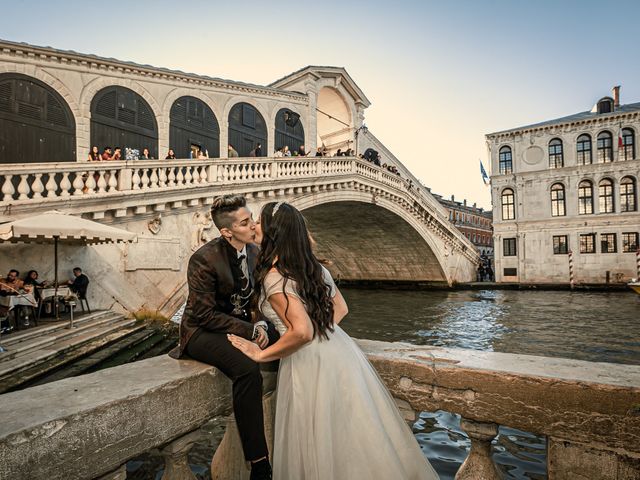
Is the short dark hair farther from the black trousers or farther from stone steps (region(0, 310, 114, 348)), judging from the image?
stone steps (region(0, 310, 114, 348))

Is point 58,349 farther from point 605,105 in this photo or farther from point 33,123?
point 605,105

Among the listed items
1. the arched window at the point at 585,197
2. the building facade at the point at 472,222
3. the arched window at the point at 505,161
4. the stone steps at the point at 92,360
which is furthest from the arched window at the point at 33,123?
the building facade at the point at 472,222

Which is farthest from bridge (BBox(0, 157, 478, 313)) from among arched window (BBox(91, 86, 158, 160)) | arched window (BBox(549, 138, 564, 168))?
arched window (BBox(549, 138, 564, 168))

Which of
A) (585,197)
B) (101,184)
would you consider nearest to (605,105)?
(585,197)

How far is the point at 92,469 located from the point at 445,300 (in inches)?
690

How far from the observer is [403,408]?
1.90 m

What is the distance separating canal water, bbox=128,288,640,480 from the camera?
148 inches

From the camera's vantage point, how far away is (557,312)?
42.3ft

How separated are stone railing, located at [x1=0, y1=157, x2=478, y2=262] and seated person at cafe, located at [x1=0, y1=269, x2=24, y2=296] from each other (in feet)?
3.39

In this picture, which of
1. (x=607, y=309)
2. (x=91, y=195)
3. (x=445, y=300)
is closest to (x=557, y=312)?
(x=607, y=309)

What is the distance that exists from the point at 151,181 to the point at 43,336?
3.85 meters

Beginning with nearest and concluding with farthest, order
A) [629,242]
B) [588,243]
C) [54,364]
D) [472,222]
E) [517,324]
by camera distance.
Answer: [54,364] < [517,324] < [629,242] < [588,243] < [472,222]

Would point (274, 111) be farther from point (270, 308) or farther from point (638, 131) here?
point (638, 131)

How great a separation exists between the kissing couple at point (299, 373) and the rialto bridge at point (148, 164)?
6.33 m
